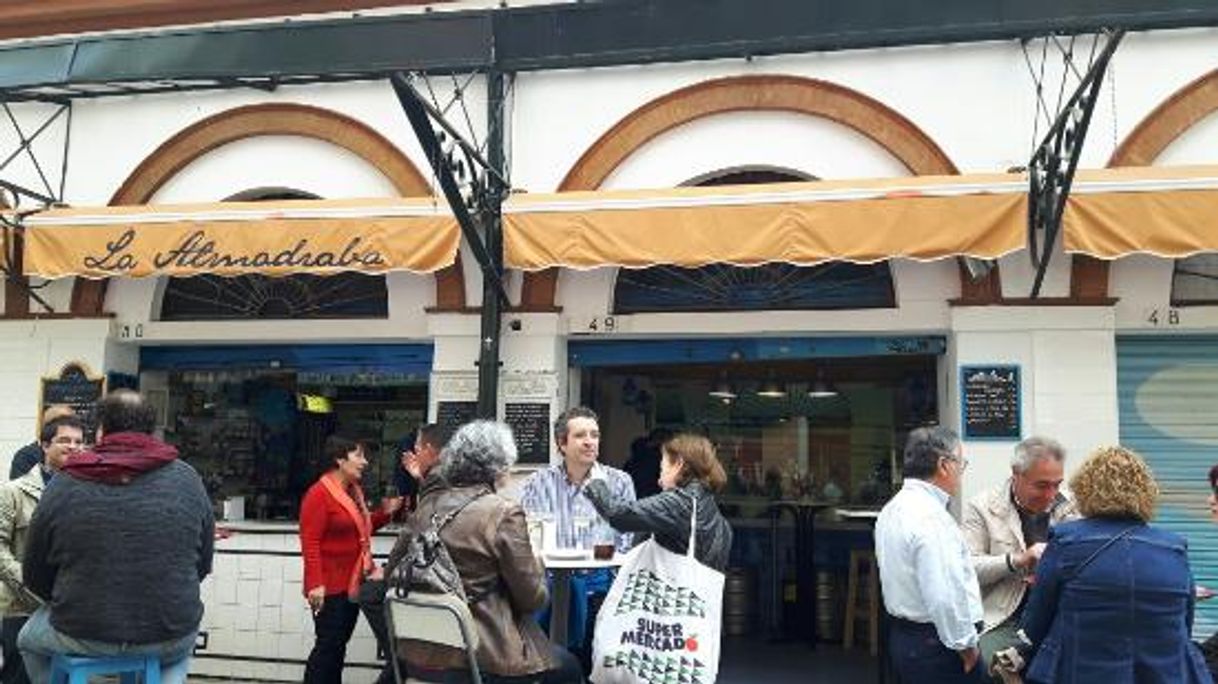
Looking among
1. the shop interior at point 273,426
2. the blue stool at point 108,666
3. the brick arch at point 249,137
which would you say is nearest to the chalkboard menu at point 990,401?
the brick arch at point 249,137

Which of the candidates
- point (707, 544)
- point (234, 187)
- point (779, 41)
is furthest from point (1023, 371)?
point (234, 187)

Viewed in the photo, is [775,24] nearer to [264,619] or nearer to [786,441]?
[786,441]

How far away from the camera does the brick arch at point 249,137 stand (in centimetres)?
802

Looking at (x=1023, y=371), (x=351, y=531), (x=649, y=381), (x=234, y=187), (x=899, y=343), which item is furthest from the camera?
(x=649, y=381)

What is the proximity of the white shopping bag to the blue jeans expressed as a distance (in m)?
1.68

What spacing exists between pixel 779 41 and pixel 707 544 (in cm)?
362

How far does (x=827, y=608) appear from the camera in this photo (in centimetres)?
851

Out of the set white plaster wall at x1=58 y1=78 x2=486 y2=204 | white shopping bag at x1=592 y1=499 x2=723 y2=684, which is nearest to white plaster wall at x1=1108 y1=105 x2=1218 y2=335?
white shopping bag at x1=592 y1=499 x2=723 y2=684

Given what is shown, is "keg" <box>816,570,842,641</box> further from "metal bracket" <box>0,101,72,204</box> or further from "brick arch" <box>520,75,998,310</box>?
"metal bracket" <box>0,101,72,204</box>

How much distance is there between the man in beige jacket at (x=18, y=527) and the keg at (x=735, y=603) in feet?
17.1

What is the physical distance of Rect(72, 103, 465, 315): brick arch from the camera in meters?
8.02

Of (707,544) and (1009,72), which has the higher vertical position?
(1009,72)

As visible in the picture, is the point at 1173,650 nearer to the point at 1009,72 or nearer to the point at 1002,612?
the point at 1002,612

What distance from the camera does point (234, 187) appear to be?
8.36 m
